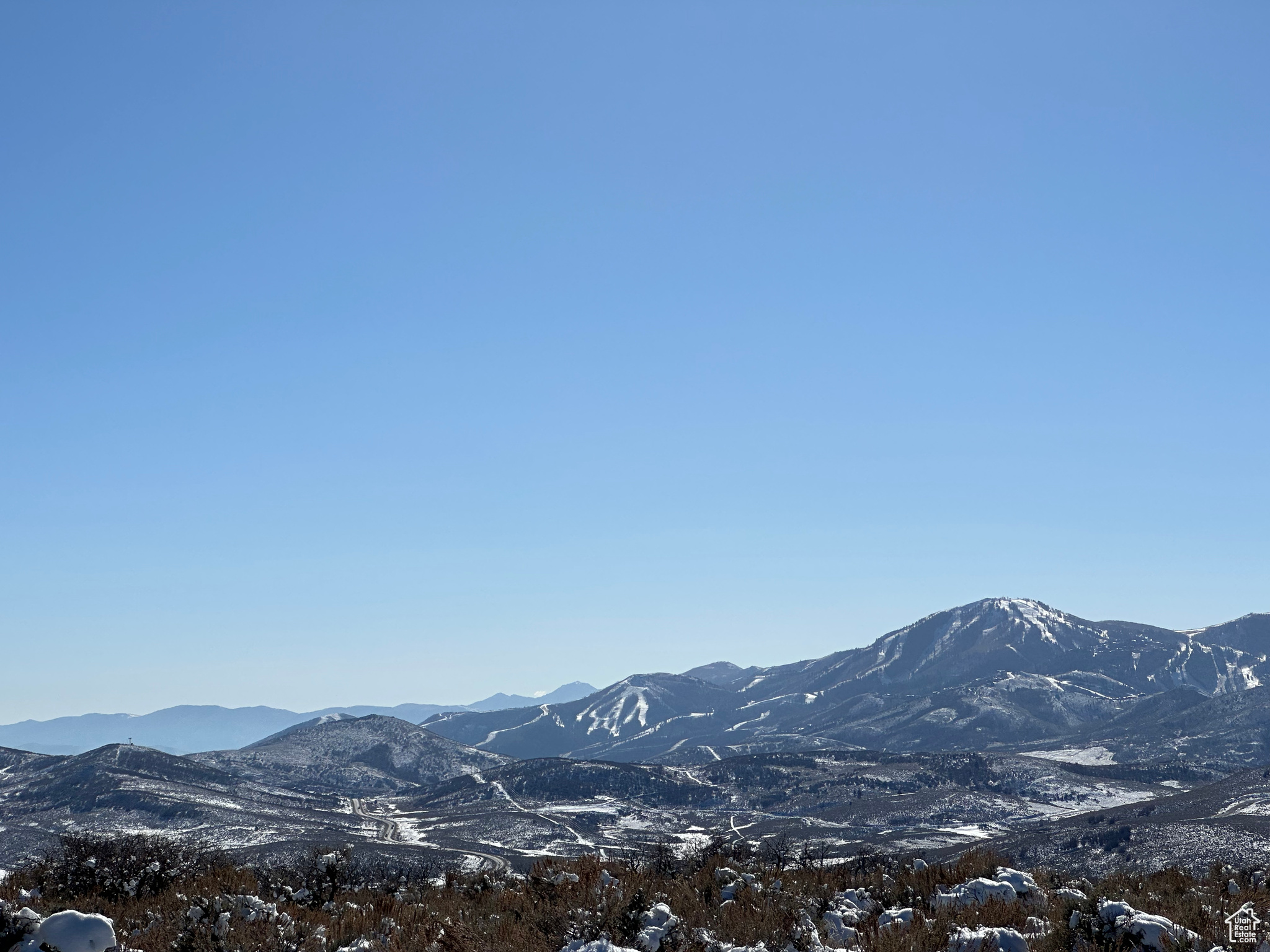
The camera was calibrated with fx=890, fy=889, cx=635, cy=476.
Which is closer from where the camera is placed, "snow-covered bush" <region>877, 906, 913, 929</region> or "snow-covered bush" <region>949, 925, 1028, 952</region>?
"snow-covered bush" <region>949, 925, 1028, 952</region>

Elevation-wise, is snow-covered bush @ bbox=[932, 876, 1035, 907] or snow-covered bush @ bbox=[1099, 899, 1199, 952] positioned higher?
snow-covered bush @ bbox=[1099, 899, 1199, 952]

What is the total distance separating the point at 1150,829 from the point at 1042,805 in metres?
73.2

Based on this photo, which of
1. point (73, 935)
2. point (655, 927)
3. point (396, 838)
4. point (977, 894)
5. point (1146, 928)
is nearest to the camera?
point (1146, 928)

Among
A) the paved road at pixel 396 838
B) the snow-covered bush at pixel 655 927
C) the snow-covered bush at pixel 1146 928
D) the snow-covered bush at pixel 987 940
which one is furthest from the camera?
the paved road at pixel 396 838

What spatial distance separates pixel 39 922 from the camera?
50.8 ft

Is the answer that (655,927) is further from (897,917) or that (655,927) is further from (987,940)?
(987,940)

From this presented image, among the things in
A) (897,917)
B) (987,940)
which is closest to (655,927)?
(897,917)

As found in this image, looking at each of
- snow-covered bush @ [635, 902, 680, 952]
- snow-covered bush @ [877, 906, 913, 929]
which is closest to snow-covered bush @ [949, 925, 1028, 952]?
snow-covered bush @ [877, 906, 913, 929]

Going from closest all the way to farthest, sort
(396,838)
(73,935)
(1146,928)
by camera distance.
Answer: (1146,928)
(73,935)
(396,838)

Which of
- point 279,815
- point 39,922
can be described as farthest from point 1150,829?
point 279,815

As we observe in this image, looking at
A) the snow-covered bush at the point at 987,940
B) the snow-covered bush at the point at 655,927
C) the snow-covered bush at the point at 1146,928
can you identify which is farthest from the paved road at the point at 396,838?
the snow-covered bush at the point at 1146,928

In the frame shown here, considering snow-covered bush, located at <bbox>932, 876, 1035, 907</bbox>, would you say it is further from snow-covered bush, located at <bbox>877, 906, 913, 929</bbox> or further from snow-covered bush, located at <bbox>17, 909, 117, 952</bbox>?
snow-covered bush, located at <bbox>17, 909, 117, 952</bbox>

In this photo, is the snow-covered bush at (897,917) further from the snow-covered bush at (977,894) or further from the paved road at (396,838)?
the paved road at (396,838)

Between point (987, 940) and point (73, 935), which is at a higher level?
point (73, 935)
